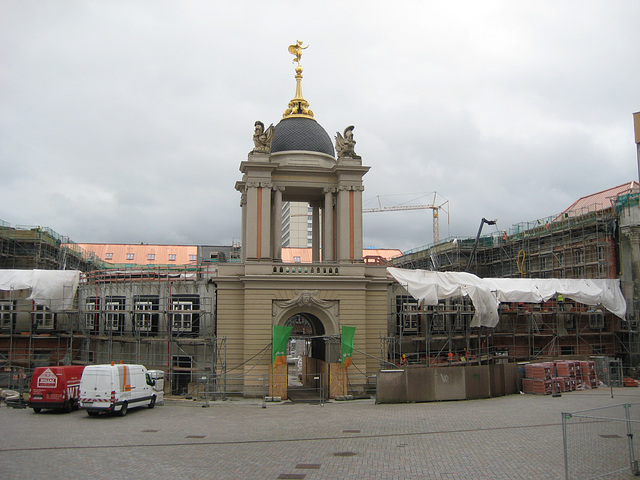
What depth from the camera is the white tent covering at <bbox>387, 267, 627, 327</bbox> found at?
3856cm

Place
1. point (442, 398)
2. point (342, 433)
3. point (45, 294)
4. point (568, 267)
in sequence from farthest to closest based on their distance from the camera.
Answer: point (568, 267)
point (45, 294)
point (442, 398)
point (342, 433)

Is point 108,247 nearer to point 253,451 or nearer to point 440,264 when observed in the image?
point 440,264

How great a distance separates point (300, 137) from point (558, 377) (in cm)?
2248

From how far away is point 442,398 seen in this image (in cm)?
3158

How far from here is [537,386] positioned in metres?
35.5

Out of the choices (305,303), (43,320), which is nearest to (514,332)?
(305,303)

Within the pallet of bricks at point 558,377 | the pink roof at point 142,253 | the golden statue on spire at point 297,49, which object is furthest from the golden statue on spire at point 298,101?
the pink roof at point 142,253

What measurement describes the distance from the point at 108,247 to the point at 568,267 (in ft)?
207

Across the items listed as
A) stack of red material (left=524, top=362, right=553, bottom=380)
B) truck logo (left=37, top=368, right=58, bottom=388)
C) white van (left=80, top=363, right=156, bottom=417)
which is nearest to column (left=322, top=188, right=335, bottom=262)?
stack of red material (left=524, top=362, right=553, bottom=380)

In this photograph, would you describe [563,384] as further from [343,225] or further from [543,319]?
[343,225]

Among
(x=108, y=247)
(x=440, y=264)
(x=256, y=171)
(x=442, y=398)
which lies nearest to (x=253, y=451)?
(x=442, y=398)

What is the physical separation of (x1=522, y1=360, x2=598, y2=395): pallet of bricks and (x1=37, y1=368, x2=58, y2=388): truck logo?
26.0 m

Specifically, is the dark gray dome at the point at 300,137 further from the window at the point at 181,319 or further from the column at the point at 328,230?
the window at the point at 181,319

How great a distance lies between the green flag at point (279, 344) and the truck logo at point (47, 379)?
11722mm
